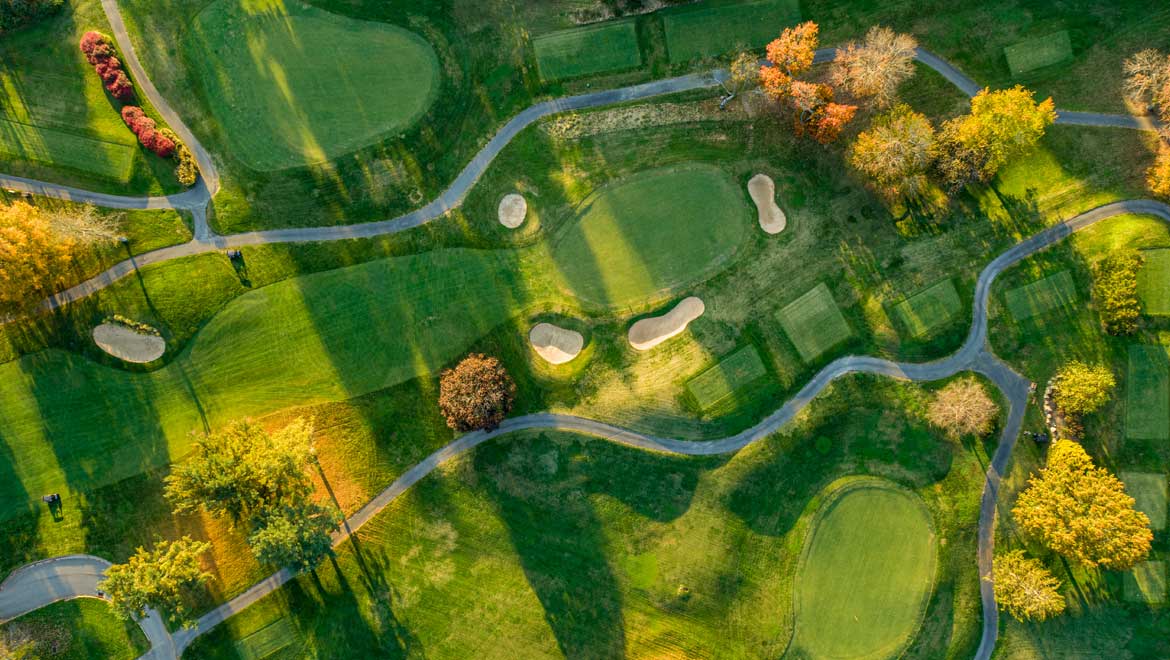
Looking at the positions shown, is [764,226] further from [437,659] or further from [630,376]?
[437,659]

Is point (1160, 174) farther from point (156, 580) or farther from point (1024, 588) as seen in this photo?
point (156, 580)

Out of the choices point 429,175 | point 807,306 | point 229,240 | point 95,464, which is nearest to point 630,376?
point 807,306

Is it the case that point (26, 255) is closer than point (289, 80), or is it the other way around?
A: point (26, 255)

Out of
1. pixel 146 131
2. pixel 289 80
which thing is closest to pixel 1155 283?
pixel 289 80

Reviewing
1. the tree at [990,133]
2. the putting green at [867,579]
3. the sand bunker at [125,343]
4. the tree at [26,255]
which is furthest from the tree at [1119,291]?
the tree at [26,255]

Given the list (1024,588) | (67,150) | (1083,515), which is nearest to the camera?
(1083,515)

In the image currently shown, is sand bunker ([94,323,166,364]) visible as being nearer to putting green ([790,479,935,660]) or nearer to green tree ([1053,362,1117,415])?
putting green ([790,479,935,660])
